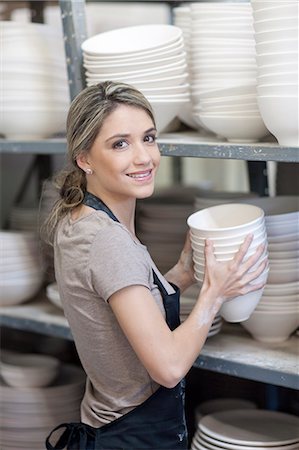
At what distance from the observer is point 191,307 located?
226 centimetres

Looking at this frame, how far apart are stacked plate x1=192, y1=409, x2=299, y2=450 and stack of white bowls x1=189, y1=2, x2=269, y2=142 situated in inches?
30.1

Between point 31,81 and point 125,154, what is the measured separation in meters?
0.68

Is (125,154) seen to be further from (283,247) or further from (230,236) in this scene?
(283,247)

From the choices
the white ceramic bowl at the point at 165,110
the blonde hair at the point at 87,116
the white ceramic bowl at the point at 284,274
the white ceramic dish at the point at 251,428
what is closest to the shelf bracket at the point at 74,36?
the white ceramic bowl at the point at 165,110

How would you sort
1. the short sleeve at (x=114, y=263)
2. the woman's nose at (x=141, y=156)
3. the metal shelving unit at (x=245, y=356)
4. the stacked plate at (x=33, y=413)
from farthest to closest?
1. the stacked plate at (x=33, y=413)
2. the metal shelving unit at (x=245, y=356)
3. the woman's nose at (x=141, y=156)
4. the short sleeve at (x=114, y=263)

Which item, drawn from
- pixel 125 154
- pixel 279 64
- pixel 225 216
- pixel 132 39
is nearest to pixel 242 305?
pixel 225 216

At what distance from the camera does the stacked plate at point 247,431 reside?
2154 mm

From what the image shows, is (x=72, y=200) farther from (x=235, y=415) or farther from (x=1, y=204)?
(x=1, y=204)

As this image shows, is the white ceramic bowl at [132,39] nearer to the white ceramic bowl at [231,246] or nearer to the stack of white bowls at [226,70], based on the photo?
the stack of white bowls at [226,70]

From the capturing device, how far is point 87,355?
1.96 metres

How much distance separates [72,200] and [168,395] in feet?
1.63

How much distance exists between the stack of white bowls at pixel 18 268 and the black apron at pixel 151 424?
719 millimetres

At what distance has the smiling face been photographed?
186cm

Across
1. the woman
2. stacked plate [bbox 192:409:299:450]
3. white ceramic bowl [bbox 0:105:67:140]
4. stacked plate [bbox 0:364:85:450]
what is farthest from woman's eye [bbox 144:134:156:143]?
stacked plate [bbox 0:364:85:450]
